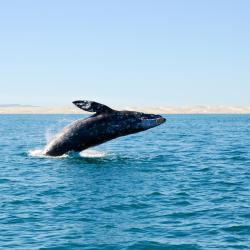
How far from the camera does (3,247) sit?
529 inches

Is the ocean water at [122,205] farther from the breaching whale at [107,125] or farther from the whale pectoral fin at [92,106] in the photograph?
the whale pectoral fin at [92,106]

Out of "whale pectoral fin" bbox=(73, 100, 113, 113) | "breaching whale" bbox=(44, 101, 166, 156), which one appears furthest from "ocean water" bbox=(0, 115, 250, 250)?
"whale pectoral fin" bbox=(73, 100, 113, 113)

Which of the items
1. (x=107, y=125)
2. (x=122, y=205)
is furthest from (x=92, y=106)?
(x=122, y=205)

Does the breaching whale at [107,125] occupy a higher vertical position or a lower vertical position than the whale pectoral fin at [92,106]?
→ lower

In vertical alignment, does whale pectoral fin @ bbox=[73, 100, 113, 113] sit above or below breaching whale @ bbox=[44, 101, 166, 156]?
above

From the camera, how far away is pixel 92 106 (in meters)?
24.9

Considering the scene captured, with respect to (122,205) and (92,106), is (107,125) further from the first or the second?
(122,205)

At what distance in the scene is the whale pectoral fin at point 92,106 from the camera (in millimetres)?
23819

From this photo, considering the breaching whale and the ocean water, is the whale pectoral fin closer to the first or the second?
the breaching whale

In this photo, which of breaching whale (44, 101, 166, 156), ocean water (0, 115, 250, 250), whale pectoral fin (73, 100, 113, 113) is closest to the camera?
ocean water (0, 115, 250, 250)

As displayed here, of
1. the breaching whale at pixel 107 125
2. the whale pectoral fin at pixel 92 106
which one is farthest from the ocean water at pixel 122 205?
the whale pectoral fin at pixel 92 106

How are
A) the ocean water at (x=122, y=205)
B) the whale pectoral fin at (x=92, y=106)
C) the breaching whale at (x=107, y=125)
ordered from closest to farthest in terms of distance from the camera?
the ocean water at (x=122, y=205)
the whale pectoral fin at (x=92, y=106)
the breaching whale at (x=107, y=125)

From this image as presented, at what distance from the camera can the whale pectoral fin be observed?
78.1 ft

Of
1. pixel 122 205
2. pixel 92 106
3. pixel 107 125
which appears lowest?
pixel 122 205
